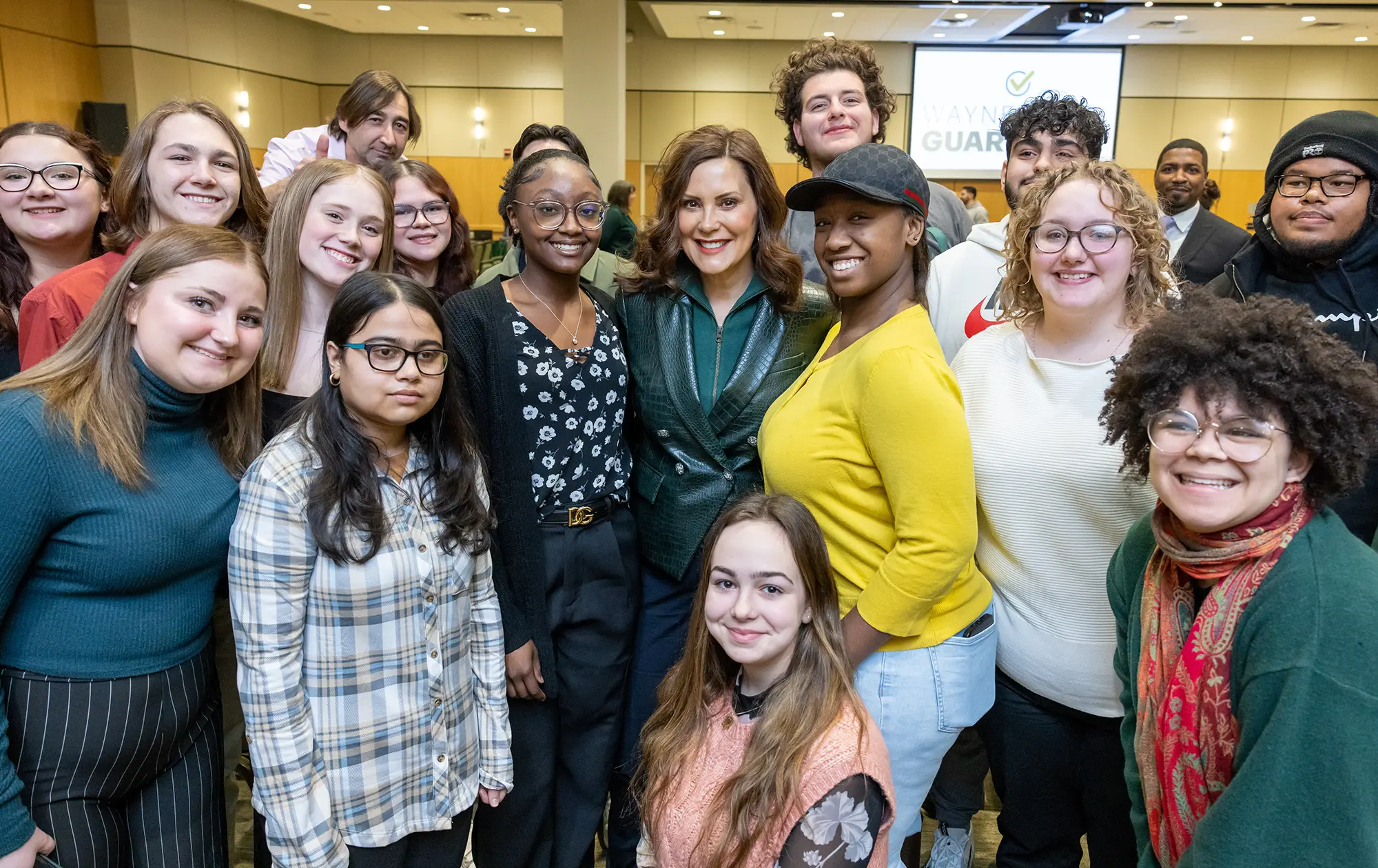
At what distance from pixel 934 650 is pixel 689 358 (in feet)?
2.88

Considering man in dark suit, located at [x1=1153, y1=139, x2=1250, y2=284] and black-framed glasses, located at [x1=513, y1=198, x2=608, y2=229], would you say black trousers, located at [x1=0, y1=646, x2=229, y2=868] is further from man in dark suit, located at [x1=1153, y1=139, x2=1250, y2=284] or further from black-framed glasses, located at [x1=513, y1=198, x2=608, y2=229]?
man in dark suit, located at [x1=1153, y1=139, x2=1250, y2=284]

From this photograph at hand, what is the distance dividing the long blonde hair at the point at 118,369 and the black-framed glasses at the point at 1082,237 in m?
1.55

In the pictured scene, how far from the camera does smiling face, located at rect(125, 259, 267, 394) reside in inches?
62.5

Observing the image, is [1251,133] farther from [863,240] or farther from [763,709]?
[763,709]

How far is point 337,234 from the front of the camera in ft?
7.18

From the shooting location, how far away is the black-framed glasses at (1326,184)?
2.12m

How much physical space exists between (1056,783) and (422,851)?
1.31 meters

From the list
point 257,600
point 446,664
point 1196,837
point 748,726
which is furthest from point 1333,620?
point 257,600

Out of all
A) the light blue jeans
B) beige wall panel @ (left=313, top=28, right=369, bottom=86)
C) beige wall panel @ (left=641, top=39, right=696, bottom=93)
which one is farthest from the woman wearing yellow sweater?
beige wall panel @ (left=313, top=28, right=369, bottom=86)

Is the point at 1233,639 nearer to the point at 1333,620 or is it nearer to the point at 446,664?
the point at 1333,620

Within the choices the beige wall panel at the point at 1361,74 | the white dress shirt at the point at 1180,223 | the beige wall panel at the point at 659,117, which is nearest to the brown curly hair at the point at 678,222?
the white dress shirt at the point at 1180,223

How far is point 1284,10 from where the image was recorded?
9.63 m

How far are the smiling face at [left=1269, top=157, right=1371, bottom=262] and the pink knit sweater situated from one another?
1638mm

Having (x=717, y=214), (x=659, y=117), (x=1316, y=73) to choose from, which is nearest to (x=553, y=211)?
(x=717, y=214)
